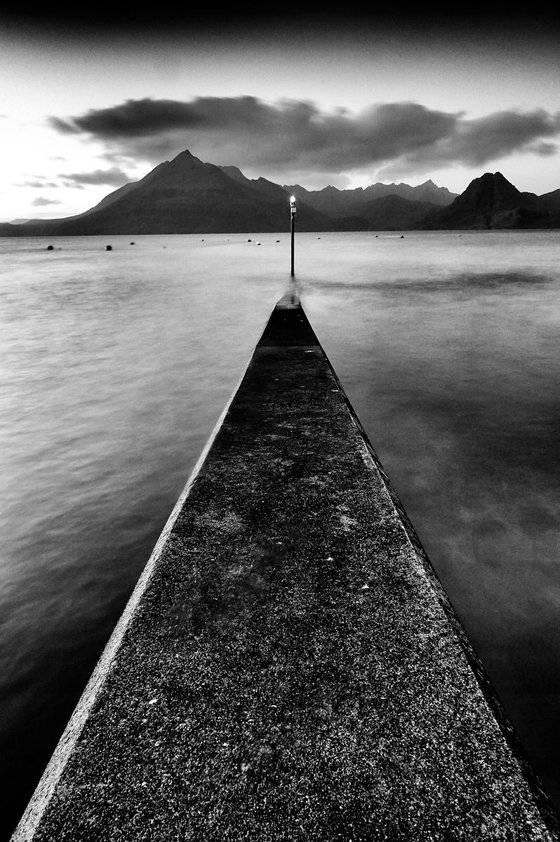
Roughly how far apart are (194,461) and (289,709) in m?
6.02

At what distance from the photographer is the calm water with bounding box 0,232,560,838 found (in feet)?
13.2

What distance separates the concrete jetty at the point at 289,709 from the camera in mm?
1866

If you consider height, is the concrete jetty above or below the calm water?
above

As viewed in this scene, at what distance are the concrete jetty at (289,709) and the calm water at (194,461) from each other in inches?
59.4

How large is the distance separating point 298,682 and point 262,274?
43.9 m

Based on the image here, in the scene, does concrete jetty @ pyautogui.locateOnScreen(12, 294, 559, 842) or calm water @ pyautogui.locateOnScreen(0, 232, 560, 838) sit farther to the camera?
calm water @ pyautogui.locateOnScreen(0, 232, 560, 838)

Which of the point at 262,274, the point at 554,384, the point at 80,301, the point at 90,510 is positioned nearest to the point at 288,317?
the point at 554,384

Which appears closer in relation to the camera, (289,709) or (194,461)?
(289,709)

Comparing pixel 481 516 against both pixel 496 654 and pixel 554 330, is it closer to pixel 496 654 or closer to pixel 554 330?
pixel 496 654

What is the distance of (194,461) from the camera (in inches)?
316

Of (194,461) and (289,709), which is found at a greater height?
(289,709)

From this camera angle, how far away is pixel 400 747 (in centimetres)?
210

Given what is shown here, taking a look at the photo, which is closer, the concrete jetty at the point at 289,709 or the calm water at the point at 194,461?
the concrete jetty at the point at 289,709

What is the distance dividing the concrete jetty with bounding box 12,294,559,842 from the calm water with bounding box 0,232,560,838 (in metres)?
1.51
